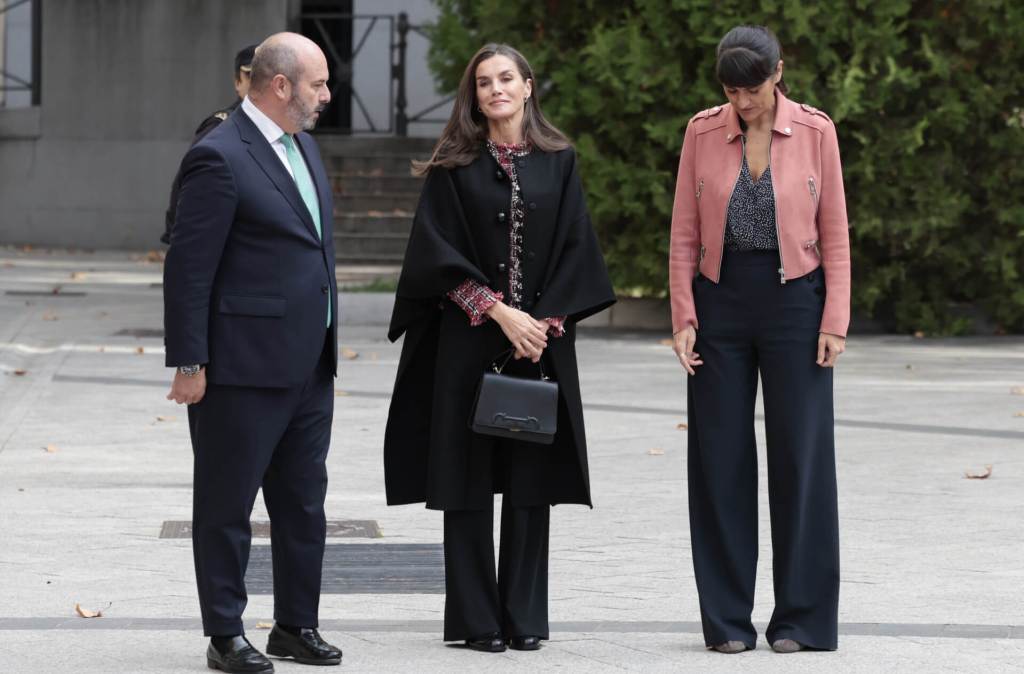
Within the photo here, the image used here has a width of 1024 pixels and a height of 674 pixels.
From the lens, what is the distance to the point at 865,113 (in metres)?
15.1

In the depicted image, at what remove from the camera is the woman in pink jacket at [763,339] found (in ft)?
17.9

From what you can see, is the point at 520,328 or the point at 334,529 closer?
the point at 520,328

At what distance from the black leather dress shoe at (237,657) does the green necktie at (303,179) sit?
94 centimetres

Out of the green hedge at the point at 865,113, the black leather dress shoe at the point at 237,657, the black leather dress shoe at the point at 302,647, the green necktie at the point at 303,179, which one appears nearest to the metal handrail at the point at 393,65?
the green hedge at the point at 865,113

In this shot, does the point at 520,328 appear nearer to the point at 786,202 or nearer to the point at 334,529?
the point at 786,202

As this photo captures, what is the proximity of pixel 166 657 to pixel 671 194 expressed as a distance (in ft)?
33.9

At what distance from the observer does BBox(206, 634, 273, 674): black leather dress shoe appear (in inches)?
200

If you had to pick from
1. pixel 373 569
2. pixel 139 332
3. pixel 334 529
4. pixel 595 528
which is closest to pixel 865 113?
pixel 139 332

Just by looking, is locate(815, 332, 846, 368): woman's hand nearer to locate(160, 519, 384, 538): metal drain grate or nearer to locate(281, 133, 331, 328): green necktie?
locate(281, 133, 331, 328): green necktie

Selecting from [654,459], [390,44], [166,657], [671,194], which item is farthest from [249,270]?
[390,44]

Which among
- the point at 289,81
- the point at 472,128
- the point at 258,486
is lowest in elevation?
the point at 258,486

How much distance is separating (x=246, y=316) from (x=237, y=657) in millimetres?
920

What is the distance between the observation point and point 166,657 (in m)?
5.30

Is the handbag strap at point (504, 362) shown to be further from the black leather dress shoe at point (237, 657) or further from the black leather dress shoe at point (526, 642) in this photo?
the black leather dress shoe at point (237, 657)
